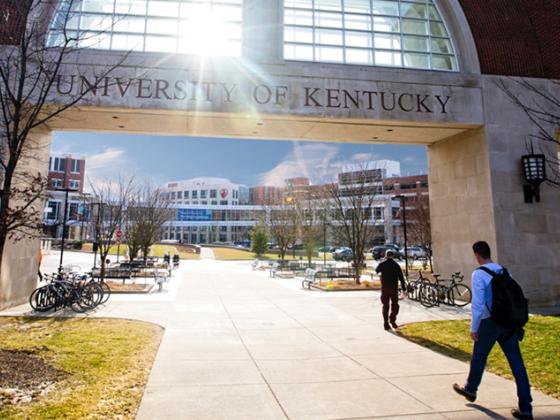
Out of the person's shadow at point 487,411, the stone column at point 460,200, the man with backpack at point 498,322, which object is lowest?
the person's shadow at point 487,411

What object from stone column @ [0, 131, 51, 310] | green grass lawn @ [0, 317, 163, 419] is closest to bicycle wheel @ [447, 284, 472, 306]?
green grass lawn @ [0, 317, 163, 419]

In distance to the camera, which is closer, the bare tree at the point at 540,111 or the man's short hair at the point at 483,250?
the man's short hair at the point at 483,250

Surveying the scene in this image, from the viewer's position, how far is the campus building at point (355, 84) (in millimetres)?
12812

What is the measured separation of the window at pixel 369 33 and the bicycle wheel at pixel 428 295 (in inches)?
322

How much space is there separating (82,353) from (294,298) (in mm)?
9390

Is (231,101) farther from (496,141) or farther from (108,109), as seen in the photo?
(496,141)

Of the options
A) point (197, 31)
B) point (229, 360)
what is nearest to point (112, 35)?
point (197, 31)

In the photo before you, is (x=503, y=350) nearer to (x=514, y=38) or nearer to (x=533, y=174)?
(x=533, y=174)

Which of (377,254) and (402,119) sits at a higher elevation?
(402,119)

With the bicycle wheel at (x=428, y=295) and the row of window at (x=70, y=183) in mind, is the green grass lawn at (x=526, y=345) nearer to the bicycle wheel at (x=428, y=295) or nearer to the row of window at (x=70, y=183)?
the bicycle wheel at (x=428, y=295)

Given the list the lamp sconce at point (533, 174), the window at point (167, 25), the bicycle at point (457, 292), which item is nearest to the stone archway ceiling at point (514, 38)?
the lamp sconce at point (533, 174)

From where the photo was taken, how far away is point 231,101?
13.0 m

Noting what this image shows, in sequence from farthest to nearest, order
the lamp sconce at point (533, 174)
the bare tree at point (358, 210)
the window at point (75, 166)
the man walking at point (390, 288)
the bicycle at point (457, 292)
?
the window at point (75, 166), the bare tree at point (358, 210), the bicycle at point (457, 292), the lamp sconce at point (533, 174), the man walking at point (390, 288)

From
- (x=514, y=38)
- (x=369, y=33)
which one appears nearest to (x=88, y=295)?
(x=369, y=33)
